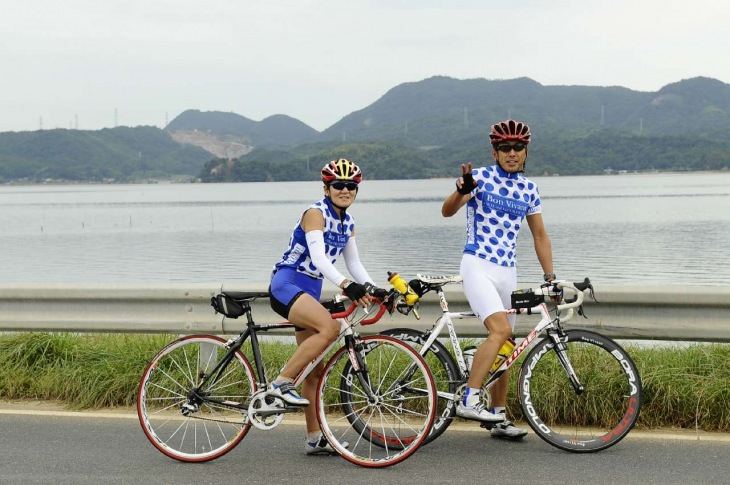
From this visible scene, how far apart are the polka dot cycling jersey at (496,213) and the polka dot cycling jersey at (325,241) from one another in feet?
2.65

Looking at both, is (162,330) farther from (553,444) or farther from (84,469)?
(553,444)

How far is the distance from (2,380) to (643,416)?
→ 510 cm

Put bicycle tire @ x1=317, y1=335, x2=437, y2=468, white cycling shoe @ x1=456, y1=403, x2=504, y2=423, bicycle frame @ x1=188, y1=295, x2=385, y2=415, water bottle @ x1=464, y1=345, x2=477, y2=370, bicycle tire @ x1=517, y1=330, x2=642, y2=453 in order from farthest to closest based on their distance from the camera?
1. bicycle tire @ x1=517, y1=330, x2=642, y2=453
2. water bottle @ x1=464, y1=345, x2=477, y2=370
3. white cycling shoe @ x1=456, y1=403, x2=504, y2=423
4. bicycle frame @ x1=188, y1=295, x2=385, y2=415
5. bicycle tire @ x1=317, y1=335, x2=437, y2=468

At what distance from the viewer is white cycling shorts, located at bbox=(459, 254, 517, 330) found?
18.7 ft

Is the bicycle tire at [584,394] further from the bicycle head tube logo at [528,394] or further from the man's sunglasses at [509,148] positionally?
the man's sunglasses at [509,148]

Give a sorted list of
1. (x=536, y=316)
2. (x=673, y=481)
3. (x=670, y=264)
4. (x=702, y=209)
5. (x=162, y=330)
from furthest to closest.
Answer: (x=702, y=209)
(x=670, y=264)
(x=162, y=330)
(x=536, y=316)
(x=673, y=481)

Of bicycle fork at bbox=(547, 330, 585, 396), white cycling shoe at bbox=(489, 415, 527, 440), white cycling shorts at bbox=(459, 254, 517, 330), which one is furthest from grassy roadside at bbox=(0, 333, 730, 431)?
white cycling shorts at bbox=(459, 254, 517, 330)

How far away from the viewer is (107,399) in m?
7.34

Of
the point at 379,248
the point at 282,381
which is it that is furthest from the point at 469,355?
the point at 379,248

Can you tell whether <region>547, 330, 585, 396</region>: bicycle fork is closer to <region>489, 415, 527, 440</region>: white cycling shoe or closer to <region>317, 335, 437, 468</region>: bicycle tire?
<region>489, 415, 527, 440</region>: white cycling shoe

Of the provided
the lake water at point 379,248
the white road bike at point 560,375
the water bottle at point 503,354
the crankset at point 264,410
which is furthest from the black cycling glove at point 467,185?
the lake water at point 379,248

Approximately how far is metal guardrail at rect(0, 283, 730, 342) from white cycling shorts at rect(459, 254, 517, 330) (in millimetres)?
853

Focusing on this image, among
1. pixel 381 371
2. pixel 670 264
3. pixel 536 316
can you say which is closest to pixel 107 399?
pixel 381 371

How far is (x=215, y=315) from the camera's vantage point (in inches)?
283
